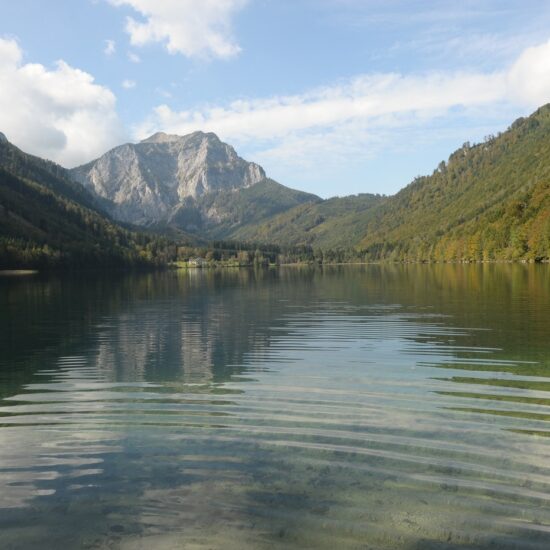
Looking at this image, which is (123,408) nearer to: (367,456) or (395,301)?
(367,456)

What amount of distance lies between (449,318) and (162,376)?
33419mm

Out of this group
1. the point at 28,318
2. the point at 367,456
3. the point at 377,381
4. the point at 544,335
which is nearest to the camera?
the point at 367,456

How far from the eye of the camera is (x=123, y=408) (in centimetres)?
2130

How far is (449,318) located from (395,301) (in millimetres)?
21386

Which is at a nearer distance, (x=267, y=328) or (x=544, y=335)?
(x=544, y=335)

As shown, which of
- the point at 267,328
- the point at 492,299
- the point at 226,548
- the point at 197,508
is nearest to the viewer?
the point at 226,548

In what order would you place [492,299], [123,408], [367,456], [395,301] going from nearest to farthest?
[367,456], [123,408], [492,299], [395,301]

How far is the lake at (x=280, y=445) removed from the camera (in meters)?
11.0

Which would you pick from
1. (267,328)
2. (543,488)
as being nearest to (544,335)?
(267,328)

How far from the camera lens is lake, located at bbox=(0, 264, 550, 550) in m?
11.0

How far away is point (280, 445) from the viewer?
16125 mm

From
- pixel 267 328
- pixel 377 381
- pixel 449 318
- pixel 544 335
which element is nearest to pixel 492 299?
pixel 449 318

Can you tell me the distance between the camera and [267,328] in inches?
1893

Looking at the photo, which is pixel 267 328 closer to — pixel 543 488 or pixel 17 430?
pixel 17 430
